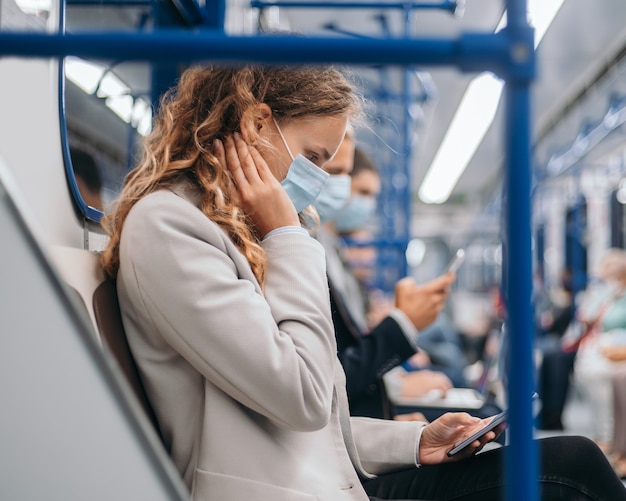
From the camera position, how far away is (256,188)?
103cm

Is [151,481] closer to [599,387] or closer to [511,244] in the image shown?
[511,244]

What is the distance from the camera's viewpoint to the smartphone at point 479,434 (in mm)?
1027

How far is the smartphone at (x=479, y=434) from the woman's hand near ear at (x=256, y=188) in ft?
1.31

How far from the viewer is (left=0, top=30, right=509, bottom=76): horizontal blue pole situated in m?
0.57

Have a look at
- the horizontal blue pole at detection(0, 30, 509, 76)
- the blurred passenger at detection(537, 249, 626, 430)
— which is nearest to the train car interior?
the horizontal blue pole at detection(0, 30, 509, 76)

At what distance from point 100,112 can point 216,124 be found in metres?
0.35

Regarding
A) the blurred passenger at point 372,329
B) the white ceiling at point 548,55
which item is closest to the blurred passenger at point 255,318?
the blurred passenger at point 372,329

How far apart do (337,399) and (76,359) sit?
0.50 metres

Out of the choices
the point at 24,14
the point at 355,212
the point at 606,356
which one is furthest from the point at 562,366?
the point at 24,14

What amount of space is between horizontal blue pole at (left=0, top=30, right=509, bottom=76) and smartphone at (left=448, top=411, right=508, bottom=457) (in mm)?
578

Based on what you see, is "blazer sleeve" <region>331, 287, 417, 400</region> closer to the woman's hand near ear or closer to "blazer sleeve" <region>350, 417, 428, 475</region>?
"blazer sleeve" <region>350, 417, 428, 475</region>

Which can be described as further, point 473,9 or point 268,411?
point 473,9

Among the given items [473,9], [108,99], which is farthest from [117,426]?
[473,9]

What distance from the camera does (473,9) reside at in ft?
16.0
